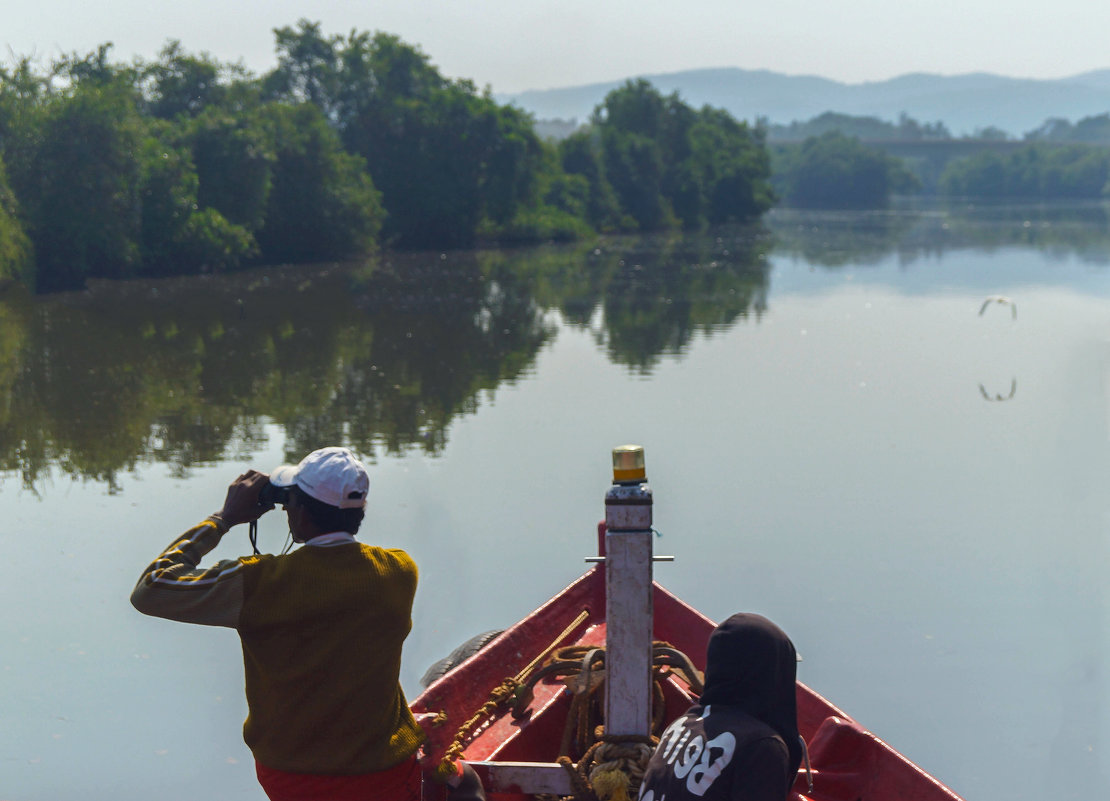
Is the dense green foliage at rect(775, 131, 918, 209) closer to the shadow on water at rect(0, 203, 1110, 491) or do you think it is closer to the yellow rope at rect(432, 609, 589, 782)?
the shadow on water at rect(0, 203, 1110, 491)

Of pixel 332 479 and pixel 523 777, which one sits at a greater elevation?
pixel 332 479

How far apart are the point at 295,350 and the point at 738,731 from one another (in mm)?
16827

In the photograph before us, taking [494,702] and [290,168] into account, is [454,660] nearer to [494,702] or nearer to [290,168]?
[494,702]

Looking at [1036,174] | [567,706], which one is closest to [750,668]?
[567,706]

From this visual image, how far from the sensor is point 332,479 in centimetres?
297

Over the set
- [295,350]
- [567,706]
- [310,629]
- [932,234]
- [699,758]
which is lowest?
[295,350]

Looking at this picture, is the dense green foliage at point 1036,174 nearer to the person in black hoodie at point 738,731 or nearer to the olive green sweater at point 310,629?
the person in black hoodie at point 738,731

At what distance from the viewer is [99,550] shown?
8570mm

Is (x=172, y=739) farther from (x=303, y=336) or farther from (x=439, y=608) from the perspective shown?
(x=303, y=336)

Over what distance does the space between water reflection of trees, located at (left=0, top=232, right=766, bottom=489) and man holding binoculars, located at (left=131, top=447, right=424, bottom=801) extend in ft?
26.7

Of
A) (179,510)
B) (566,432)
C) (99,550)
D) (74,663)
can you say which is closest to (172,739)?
(74,663)

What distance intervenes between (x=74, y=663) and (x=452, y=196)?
40930 millimetres

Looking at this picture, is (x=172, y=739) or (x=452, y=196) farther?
(x=452, y=196)

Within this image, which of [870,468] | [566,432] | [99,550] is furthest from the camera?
[566,432]
